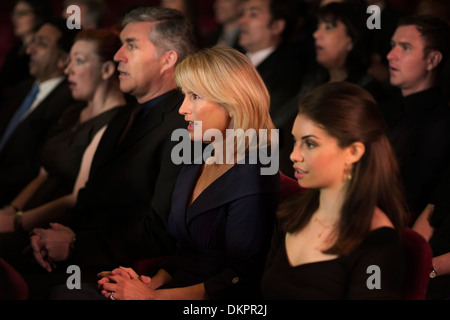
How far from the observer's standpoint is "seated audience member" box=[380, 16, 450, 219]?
2475 millimetres

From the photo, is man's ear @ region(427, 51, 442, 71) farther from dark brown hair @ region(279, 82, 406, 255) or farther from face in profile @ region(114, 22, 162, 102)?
dark brown hair @ region(279, 82, 406, 255)

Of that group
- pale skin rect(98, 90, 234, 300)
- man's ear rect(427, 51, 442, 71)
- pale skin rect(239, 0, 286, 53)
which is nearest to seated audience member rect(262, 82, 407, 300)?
pale skin rect(98, 90, 234, 300)

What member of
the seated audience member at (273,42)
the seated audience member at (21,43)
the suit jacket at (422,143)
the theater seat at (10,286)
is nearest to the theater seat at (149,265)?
the theater seat at (10,286)

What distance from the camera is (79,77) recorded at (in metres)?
2.96

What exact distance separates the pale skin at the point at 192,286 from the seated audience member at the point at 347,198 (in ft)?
1.16

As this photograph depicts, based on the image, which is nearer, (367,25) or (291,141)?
(291,141)

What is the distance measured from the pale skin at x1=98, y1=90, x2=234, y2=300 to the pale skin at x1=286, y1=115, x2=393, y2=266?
361mm

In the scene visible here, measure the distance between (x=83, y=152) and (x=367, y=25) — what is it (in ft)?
4.95

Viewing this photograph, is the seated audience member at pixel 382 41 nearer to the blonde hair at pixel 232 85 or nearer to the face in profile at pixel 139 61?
the face in profile at pixel 139 61

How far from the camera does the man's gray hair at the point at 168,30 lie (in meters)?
2.47

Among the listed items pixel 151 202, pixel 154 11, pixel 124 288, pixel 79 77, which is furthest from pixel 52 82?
pixel 124 288

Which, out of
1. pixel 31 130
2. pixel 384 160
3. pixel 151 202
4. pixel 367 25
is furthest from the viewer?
pixel 31 130

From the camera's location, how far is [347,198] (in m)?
1.54

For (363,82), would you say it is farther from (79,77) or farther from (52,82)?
(52,82)
